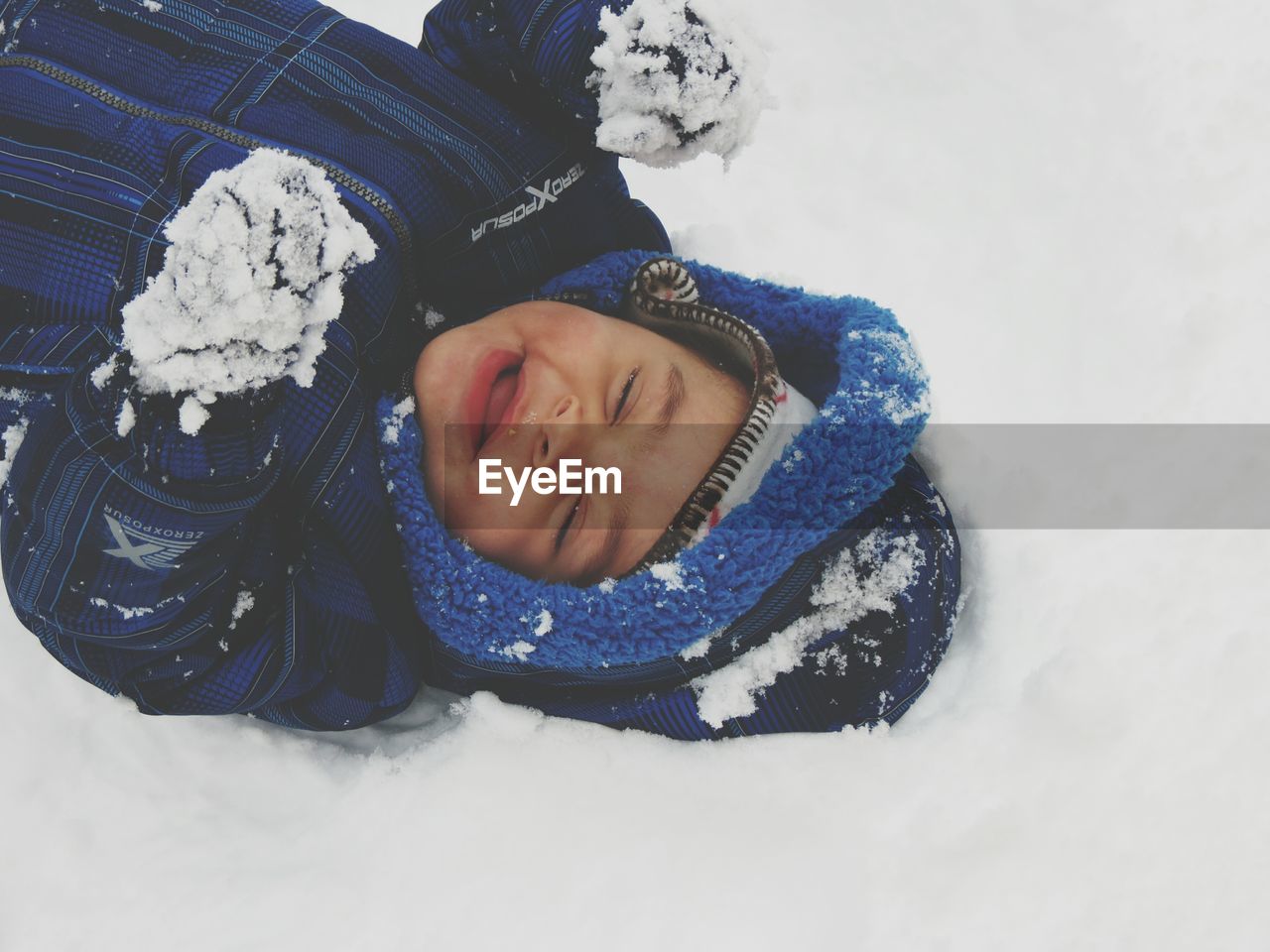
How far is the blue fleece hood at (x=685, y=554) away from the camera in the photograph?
1.03 m

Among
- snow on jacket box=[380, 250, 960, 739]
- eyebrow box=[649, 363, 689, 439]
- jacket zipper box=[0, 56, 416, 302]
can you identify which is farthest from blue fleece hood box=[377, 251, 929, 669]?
jacket zipper box=[0, 56, 416, 302]

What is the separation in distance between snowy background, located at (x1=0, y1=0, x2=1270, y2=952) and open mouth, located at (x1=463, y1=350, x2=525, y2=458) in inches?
14.5

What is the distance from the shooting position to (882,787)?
107 centimetres

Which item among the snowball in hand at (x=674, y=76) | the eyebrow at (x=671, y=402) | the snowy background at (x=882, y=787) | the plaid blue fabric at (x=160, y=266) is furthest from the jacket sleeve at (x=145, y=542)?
the snowball in hand at (x=674, y=76)

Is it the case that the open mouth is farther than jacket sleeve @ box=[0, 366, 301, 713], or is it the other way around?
the open mouth

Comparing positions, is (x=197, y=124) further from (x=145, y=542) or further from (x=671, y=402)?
(x=671, y=402)

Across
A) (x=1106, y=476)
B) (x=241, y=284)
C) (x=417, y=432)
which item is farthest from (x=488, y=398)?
(x=1106, y=476)

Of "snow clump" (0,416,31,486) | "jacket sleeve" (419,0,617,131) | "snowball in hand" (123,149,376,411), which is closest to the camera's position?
"snowball in hand" (123,149,376,411)

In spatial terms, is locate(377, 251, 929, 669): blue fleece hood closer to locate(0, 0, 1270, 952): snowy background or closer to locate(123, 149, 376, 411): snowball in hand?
locate(0, 0, 1270, 952): snowy background

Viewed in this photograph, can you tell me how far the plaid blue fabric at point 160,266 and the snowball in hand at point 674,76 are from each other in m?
0.08

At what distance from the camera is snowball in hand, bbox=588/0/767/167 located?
44.1 inches

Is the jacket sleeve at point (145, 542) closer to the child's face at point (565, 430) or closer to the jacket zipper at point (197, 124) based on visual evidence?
the child's face at point (565, 430)

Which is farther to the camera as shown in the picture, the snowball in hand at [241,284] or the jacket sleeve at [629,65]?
the jacket sleeve at [629,65]

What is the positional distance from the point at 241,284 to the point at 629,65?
0.58 metres
